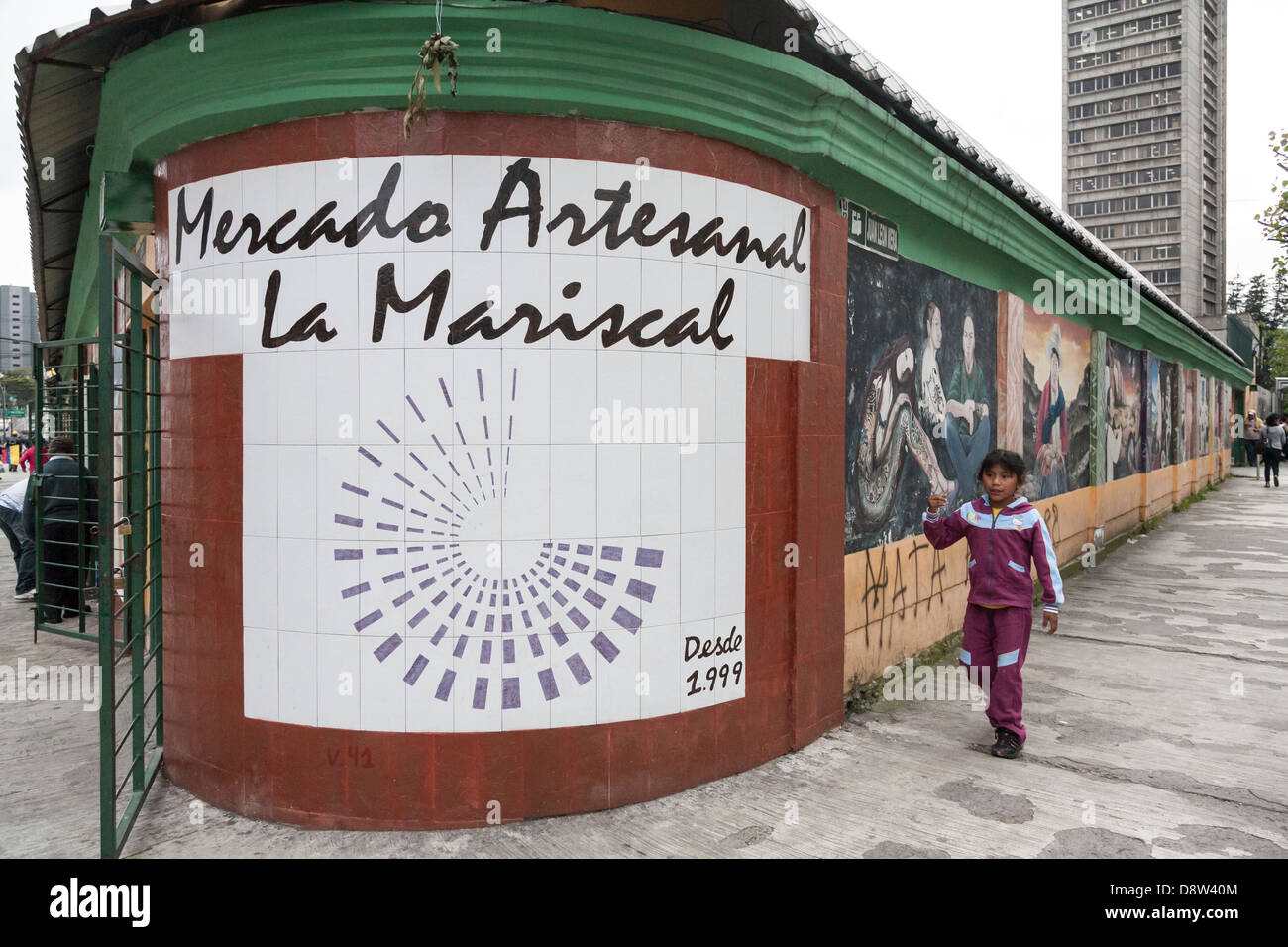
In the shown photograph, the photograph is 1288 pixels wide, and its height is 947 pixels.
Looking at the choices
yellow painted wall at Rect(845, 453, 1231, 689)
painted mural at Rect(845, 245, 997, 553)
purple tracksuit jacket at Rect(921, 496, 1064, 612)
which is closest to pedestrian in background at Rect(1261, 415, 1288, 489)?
yellow painted wall at Rect(845, 453, 1231, 689)

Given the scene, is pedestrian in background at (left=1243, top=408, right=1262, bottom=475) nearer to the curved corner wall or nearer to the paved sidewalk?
the paved sidewalk

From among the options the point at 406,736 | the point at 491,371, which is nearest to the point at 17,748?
the point at 406,736

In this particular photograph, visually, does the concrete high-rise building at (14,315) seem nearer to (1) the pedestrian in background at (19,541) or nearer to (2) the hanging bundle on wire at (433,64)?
(1) the pedestrian in background at (19,541)

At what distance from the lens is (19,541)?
10.0 metres

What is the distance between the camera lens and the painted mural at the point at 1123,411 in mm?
13258

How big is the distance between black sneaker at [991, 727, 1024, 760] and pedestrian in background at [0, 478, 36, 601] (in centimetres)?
953

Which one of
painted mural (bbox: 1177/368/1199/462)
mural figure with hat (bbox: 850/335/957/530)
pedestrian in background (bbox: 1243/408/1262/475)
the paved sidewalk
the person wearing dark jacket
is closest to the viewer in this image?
the paved sidewalk

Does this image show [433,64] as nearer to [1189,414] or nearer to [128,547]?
[128,547]

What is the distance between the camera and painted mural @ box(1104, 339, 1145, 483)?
43.5ft

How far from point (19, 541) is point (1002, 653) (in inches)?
407

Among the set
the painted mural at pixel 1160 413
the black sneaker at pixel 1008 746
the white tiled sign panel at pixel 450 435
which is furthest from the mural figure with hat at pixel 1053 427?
the white tiled sign panel at pixel 450 435

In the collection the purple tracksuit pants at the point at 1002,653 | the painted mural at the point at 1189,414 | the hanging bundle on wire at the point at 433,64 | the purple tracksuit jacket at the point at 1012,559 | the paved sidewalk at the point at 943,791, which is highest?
the hanging bundle on wire at the point at 433,64

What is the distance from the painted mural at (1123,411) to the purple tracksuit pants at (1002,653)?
29.8ft

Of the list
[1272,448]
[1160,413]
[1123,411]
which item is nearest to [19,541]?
[1123,411]
